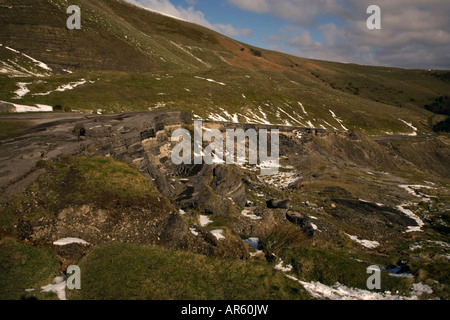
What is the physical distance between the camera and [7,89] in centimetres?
5750

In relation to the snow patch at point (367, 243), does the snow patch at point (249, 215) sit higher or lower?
higher

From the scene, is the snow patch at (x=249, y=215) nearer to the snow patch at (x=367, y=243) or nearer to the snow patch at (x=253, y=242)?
the snow patch at (x=253, y=242)

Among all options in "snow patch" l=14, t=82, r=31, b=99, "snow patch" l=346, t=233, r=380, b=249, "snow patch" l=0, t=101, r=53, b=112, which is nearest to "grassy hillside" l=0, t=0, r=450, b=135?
"snow patch" l=14, t=82, r=31, b=99

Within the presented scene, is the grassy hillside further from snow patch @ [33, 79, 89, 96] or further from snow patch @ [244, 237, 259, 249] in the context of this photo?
snow patch @ [244, 237, 259, 249]

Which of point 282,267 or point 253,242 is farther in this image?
point 253,242

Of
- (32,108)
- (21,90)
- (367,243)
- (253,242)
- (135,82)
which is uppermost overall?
(135,82)

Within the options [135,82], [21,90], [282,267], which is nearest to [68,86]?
[21,90]

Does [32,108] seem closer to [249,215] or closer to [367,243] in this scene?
[249,215]

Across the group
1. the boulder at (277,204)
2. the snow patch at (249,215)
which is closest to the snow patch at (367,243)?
the boulder at (277,204)

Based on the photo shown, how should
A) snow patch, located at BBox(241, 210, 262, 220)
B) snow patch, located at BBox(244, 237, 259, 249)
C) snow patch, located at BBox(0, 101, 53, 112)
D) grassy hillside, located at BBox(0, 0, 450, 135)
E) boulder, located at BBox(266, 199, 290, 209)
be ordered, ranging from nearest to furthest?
snow patch, located at BBox(244, 237, 259, 249), snow patch, located at BBox(241, 210, 262, 220), boulder, located at BBox(266, 199, 290, 209), snow patch, located at BBox(0, 101, 53, 112), grassy hillside, located at BBox(0, 0, 450, 135)

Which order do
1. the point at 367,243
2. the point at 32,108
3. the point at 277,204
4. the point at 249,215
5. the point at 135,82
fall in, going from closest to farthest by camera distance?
the point at 367,243, the point at 249,215, the point at 277,204, the point at 32,108, the point at 135,82

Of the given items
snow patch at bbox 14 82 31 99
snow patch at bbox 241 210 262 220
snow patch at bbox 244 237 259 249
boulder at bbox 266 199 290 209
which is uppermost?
snow patch at bbox 14 82 31 99

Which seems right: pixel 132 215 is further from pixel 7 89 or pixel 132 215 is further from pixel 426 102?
pixel 426 102
